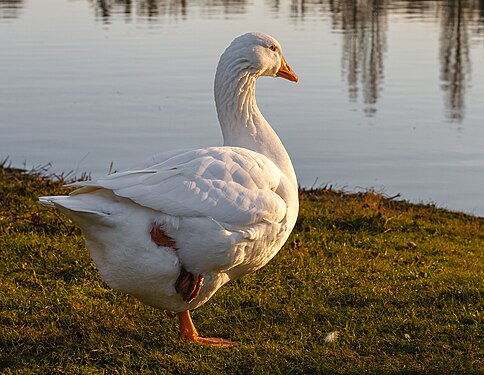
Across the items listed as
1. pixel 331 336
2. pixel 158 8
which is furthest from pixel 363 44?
pixel 331 336

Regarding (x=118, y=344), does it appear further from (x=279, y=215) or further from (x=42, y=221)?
(x=42, y=221)

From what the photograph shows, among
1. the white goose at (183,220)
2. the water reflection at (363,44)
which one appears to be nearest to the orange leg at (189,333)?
the white goose at (183,220)

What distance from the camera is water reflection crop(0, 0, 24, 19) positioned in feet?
124

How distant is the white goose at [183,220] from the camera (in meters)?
4.70

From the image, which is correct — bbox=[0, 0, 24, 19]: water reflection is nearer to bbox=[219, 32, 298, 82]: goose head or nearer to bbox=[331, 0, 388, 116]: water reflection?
bbox=[331, 0, 388, 116]: water reflection

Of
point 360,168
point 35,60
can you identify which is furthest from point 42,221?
point 35,60

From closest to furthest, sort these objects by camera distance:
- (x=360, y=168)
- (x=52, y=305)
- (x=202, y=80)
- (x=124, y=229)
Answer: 1. (x=124, y=229)
2. (x=52, y=305)
3. (x=360, y=168)
4. (x=202, y=80)

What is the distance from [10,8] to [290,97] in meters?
27.7

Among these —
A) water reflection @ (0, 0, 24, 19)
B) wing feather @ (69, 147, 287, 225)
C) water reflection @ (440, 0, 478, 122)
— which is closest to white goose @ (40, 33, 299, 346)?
wing feather @ (69, 147, 287, 225)

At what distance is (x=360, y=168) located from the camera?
13.7 meters

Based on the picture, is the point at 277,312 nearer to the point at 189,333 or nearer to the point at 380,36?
the point at 189,333

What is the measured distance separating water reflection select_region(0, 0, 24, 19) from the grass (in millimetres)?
31586

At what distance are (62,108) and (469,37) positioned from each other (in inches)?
776

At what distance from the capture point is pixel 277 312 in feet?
19.9
